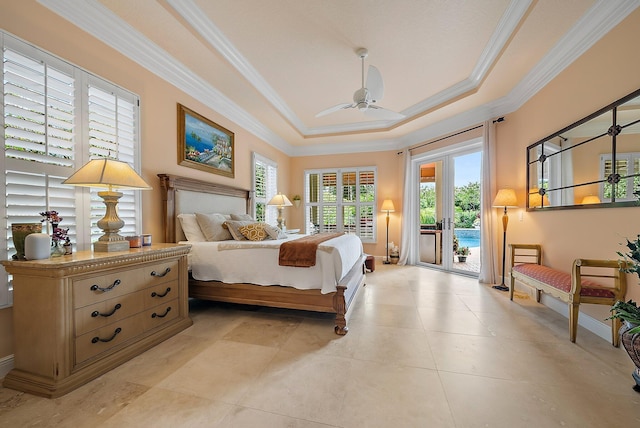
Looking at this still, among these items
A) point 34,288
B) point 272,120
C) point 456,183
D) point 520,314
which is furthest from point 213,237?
point 456,183

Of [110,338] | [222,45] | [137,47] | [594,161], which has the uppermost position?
[222,45]

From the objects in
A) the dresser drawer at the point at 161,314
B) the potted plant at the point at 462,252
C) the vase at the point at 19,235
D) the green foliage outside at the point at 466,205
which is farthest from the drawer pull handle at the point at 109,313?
the potted plant at the point at 462,252

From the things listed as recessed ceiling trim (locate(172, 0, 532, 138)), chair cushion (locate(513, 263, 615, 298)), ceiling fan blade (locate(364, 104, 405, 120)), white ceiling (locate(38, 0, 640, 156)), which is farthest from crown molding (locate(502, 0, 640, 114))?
chair cushion (locate(513, 263, 615, 298))

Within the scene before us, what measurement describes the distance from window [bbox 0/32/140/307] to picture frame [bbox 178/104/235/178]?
30.3 inches

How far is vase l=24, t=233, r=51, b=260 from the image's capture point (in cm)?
161

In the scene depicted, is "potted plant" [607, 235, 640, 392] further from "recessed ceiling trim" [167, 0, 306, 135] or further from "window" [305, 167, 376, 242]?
"window" [305, 167, 376, 242]

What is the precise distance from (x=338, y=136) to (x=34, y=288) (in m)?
5.29

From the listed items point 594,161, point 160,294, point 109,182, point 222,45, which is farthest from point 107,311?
point 594,161

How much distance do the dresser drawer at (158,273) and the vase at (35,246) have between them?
0.58 meters

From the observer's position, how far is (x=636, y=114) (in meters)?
2.02

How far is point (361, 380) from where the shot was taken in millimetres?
1667

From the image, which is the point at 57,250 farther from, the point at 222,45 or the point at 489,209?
the point at 489,209

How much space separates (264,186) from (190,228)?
2493 mm

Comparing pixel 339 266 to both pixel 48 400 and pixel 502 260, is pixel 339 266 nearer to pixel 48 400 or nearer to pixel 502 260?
pixel 48 400
